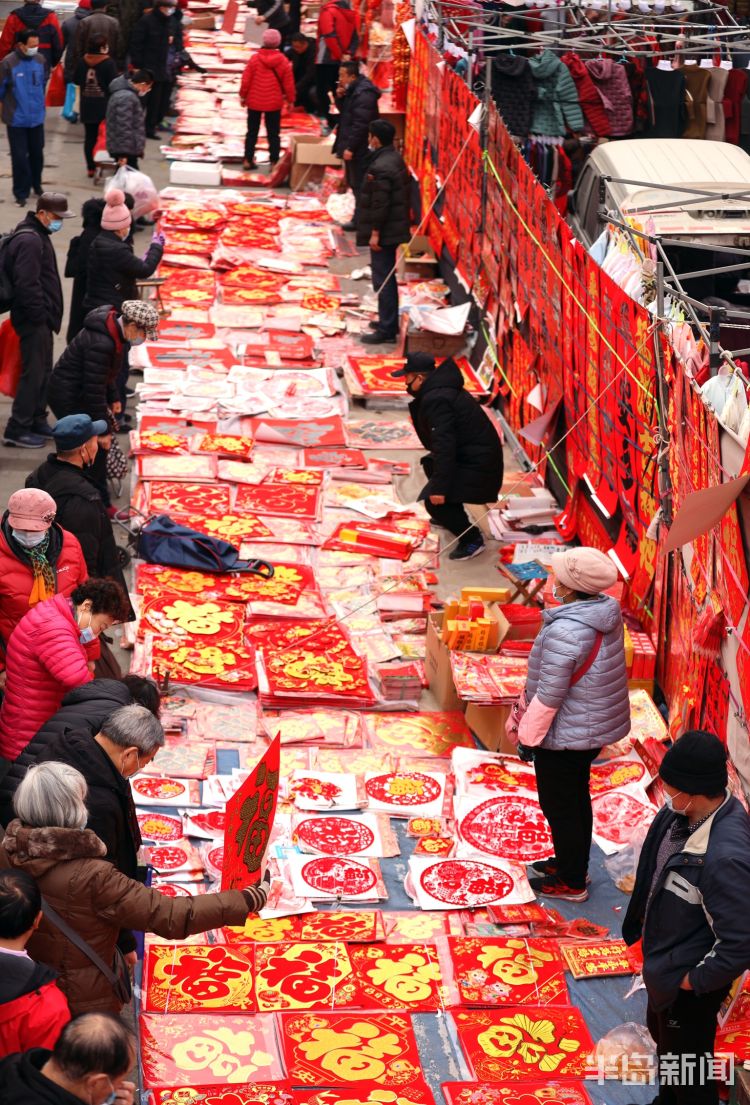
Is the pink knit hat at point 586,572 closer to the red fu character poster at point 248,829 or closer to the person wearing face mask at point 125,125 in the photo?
the red fu character poster at point 248,829

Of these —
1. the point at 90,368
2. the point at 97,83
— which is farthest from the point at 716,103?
the point at 90,368

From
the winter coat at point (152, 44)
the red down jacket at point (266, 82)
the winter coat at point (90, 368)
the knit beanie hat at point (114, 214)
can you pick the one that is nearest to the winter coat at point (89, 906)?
the winter coat at point (90, 368)

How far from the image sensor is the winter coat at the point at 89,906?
477 centimetres

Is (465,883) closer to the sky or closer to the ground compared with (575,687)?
closer to the ground

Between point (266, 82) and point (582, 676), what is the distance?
13.2 meters

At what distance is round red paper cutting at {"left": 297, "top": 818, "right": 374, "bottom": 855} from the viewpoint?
7.19m

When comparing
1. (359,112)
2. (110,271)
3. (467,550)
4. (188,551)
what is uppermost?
(359,112)

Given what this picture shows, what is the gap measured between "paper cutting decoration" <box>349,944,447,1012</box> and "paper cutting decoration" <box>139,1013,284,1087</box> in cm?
50

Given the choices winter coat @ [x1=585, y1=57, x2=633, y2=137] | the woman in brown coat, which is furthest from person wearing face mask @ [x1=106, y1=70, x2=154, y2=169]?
the woman in brown coat

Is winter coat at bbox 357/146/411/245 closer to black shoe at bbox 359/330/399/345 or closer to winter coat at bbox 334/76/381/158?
black shoe at bbox 359/330/399/345

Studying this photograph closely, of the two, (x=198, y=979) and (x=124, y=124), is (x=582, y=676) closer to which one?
(x=198, y=979)

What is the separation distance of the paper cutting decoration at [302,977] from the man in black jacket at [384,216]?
27.3ft

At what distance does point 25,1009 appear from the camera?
4.27 metres

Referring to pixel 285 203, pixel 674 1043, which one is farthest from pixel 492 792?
pixel 285 203
